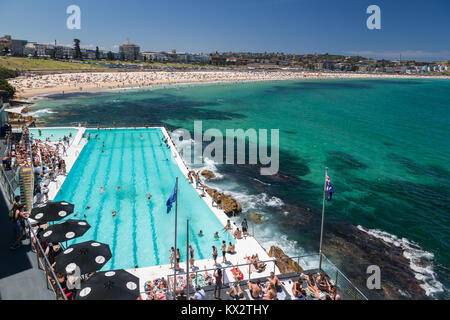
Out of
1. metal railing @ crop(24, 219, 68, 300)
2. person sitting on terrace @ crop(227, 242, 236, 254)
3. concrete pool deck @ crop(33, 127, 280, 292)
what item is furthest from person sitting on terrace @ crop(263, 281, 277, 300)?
metal railing @ crop(24, 219, 68, 300)

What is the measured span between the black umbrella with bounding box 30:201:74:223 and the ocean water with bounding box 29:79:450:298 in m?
9.93

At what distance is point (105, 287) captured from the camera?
8180 mm

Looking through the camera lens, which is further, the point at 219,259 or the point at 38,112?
the point at 38,112

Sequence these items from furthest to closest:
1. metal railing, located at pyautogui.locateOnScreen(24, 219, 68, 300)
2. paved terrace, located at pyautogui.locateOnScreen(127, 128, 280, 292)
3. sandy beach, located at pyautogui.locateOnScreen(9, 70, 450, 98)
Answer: sandy beach, located at pyautogui.locateOnScreen(9, 70, 450, 98)
paved terrace, located at pyautogui.locateOnScreen(127, 128, 280, 292)
metal railing, located at pyautogui.locateOnScreen(24, 219, 68, 300)

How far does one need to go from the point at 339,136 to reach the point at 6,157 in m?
39.1

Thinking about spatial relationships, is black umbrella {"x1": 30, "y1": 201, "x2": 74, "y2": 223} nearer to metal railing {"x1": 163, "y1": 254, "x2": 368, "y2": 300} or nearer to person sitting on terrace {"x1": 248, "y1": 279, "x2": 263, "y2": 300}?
metal railing {"x1": 163, "y1": 254, "x2": 368, "y2": 300}

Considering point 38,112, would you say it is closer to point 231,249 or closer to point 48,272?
point 231,249

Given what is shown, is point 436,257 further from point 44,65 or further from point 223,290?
point 44,65

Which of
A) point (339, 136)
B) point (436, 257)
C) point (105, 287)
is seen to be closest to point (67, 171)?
point (105, 287)

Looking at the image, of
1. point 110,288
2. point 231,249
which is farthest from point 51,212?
point 231,249

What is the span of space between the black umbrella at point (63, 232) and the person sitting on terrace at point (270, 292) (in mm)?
6909

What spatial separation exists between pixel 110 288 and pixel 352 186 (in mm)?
21787

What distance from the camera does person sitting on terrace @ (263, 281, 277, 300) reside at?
891 cm

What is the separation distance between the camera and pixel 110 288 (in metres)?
8.18
